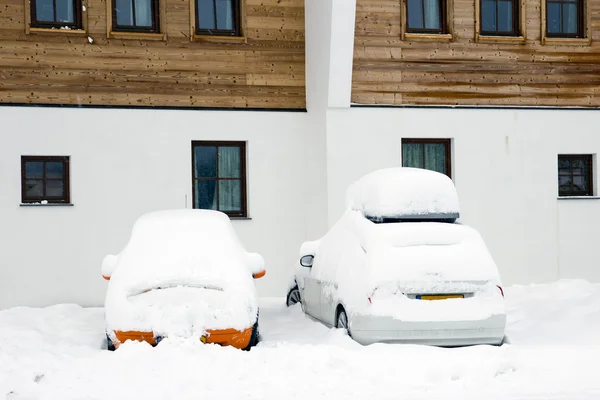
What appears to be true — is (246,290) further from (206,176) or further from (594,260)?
(594,260)

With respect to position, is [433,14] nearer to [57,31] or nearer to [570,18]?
[570,18]

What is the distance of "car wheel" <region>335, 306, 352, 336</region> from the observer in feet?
31.5

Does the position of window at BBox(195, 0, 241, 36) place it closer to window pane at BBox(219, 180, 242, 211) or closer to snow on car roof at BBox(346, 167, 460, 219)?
window pane at BBox(219, 180, 242, 211)

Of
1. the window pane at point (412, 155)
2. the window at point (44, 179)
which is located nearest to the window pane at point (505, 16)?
the window pane at point (412, 155)

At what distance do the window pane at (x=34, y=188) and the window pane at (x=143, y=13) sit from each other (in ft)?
10.5

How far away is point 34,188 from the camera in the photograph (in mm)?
14617

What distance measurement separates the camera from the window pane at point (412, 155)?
15.9 metres

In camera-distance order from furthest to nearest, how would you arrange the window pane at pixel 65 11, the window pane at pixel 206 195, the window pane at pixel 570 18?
the window pane at pixel 570 18 → the window pane at pixel 206 195 → the window pane at pixel 65 11

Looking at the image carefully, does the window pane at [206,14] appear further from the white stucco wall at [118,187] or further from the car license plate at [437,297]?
the car license plate at [437,297]

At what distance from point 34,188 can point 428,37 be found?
23.8ft

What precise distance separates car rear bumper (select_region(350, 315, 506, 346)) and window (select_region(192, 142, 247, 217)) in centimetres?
678

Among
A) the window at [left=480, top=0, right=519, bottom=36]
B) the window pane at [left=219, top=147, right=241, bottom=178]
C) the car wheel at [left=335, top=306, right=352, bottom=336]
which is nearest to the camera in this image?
the car wheel at [left=335, top=306, right=352, bottom=336]

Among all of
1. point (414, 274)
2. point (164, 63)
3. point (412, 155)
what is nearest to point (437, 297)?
point (414, 274)

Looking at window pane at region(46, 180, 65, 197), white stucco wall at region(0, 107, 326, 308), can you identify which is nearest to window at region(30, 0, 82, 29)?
white stucco wall at region(0, 107, 326, 308)
